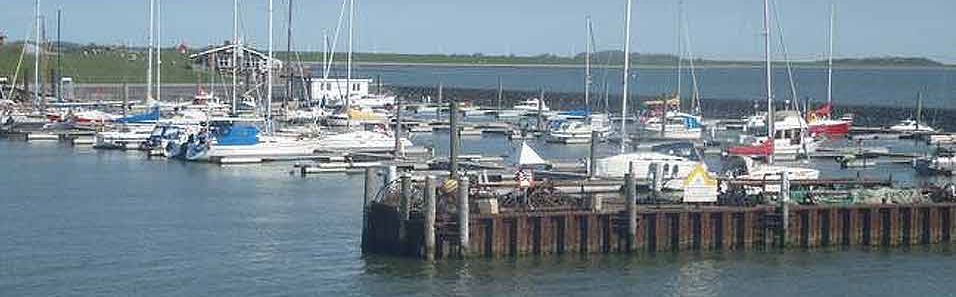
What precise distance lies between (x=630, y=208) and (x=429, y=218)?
179 inches

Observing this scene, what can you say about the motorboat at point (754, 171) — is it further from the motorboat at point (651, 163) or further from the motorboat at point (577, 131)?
the motorboat at point (577, 131)

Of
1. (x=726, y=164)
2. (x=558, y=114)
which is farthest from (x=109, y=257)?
(x=558, y=114)

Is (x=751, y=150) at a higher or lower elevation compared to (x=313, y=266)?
higher

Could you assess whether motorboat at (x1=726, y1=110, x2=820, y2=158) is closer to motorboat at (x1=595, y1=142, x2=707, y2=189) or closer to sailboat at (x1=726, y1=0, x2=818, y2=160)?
sailboat at (x1=726, y1=0, x2=818, y2=160)

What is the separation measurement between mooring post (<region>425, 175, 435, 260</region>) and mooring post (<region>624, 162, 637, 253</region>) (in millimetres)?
4359

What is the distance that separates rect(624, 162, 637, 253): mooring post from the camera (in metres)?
36.4

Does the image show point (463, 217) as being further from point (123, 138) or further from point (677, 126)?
point (677, 126)

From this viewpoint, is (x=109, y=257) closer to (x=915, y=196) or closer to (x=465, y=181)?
(x=465, y=181)

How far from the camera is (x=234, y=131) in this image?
67.1m

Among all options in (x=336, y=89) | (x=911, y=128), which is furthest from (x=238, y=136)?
(x=336, y=89)

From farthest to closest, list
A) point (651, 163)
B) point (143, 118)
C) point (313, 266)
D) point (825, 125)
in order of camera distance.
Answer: point (825, 125) → point (143, 118) → point (651, 163) → point (313, 266)

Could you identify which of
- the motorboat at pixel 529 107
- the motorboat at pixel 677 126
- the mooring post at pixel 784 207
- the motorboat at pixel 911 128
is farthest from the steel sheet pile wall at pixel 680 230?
the motorboat at pixel 529 107

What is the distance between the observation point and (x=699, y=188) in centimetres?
3841

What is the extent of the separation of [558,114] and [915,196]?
56.7 metres
